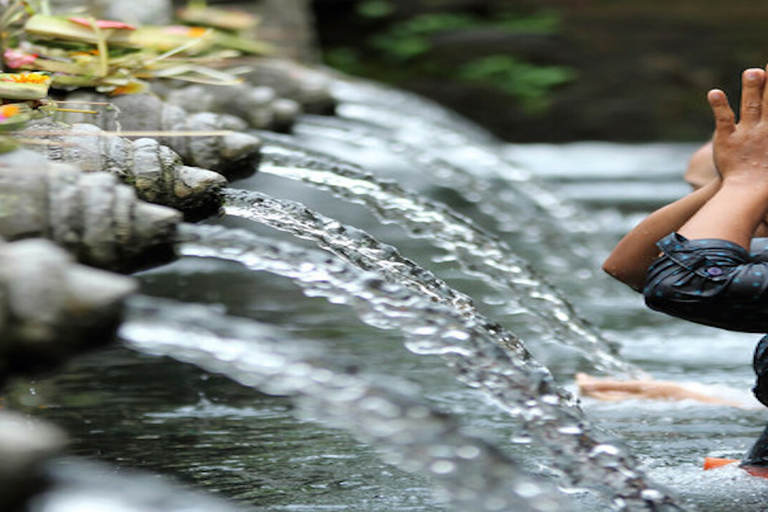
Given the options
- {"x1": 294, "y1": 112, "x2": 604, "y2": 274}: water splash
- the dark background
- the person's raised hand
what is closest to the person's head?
the person's raised hand

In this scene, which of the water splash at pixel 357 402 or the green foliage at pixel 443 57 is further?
the green foliage at pixel 443 57

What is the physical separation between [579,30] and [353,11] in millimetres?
2729

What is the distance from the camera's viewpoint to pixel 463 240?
3.91 meters

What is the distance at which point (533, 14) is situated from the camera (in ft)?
46.0

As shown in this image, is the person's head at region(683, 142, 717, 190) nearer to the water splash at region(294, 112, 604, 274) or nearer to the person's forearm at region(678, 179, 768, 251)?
the person's forearm at region(678, 179, 768, 251)

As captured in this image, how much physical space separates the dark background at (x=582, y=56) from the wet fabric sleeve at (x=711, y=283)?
33.2 ft

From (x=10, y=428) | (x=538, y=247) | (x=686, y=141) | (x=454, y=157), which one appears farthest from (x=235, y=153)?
(x=686, y=141)

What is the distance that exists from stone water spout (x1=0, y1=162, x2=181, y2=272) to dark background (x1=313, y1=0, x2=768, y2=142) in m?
10.3

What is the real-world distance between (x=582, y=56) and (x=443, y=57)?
1.54 metres

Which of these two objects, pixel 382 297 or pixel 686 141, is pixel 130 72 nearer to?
pixel 382 297

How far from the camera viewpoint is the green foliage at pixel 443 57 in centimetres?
1295

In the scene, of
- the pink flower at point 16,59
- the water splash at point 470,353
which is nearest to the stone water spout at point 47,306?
the water splash at point 470,353

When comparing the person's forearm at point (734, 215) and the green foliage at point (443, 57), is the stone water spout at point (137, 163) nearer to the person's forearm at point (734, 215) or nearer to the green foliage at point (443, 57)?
the person's forearm at point (734, 215)

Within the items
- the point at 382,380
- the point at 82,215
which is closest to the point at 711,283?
the point at 382,380
